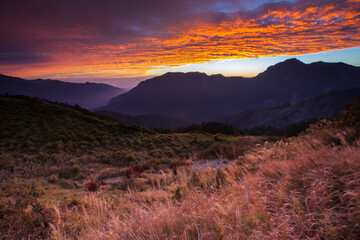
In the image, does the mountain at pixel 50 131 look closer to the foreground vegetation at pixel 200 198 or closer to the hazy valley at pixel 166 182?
the hazy valley at pixel 166 182

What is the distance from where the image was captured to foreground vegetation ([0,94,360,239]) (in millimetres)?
2012

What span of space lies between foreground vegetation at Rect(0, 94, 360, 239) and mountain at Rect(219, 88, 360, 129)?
468ft

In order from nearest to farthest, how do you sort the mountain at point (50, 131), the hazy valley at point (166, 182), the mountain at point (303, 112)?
1. the hazy valley at point (166, 182)
2. the mountain at point (50, 131)
3. the mountain at point (303, 112)

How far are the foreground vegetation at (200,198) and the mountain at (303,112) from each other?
143 meters

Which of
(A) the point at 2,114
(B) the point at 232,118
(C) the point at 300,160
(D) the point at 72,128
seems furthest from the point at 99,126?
(B) the point at 232,118

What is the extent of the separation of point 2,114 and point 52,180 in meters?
16.7

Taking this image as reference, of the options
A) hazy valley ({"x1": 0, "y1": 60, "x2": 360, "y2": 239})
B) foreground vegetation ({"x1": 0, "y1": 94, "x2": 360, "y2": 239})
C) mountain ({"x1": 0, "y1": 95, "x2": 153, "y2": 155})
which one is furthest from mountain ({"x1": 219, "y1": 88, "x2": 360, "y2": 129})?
foreground vegetation ({"x1": 0, "y1": 94, "x2": 360, "y2": 239})

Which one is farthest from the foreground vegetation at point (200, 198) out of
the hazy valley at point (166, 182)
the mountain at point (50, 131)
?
the mountain at point (50, 131)

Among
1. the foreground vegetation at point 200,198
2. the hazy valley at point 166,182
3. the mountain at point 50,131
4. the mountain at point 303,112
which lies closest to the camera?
the foreground vegetation at point 200,198

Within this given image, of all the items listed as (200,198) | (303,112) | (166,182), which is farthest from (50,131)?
(303,112)

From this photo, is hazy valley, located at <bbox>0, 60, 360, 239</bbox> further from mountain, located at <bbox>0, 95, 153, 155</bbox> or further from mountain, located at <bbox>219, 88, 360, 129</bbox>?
mountain, located at <bbox>219, 88, 360, 129</bbox>

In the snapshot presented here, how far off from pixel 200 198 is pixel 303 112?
166692 mm

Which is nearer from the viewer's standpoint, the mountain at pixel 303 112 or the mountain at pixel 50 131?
the mountain at pixel 50 131

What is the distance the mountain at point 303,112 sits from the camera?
456ft
